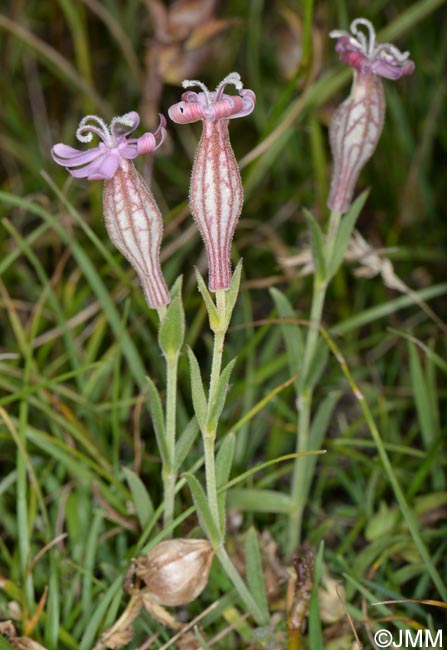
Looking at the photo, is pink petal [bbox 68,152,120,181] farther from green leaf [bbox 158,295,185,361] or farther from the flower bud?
the flower bud

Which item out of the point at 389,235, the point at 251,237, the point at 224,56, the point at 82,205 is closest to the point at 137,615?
the point at 251,237

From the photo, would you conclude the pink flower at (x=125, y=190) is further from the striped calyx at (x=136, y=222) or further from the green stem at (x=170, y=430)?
the green stem at (x=170, y=430)

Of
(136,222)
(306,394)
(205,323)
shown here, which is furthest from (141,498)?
(205,323)

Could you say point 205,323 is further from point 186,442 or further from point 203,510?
point 203,510

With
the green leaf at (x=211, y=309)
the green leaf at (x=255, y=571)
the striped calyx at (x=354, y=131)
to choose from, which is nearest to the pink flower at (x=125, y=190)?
the green leaf at (x=211, y=309)

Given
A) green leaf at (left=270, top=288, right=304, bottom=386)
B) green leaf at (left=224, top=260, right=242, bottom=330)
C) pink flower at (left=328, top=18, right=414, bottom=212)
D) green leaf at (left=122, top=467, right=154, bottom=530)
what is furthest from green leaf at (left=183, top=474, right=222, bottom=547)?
pink flower at (left=328, top=18, right=414, bottom=212)
